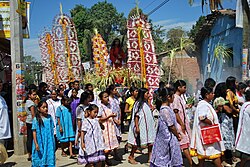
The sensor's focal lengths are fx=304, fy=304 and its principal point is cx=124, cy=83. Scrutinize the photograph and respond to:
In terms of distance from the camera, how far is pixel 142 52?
27.0 ft

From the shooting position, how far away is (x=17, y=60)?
7609mm

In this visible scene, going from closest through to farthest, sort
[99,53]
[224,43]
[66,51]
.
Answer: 1. [66,51]
2. [224,43]
3. [99,53]

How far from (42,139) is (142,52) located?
4.07 metres

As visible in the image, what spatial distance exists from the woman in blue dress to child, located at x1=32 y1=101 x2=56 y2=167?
1766 mm

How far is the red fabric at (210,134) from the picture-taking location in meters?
4.68

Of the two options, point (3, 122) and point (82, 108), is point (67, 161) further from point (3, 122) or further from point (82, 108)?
point (3, 122)

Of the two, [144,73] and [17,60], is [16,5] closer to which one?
[17,60]

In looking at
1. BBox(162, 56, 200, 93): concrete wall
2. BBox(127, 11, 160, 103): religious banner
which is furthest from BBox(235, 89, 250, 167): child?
BBox(162, 56, 200, 93): concrete wall

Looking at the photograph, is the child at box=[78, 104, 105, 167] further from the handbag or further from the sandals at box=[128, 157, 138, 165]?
the handbag

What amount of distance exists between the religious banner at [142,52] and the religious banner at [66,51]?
3241mm

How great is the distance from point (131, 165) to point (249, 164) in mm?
2332

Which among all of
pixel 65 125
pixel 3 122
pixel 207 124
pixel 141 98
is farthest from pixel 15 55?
pixel 207 124

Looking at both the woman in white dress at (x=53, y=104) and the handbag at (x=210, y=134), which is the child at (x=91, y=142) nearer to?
the handbag at (x=210, y=134)

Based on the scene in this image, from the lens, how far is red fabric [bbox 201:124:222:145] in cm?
468
